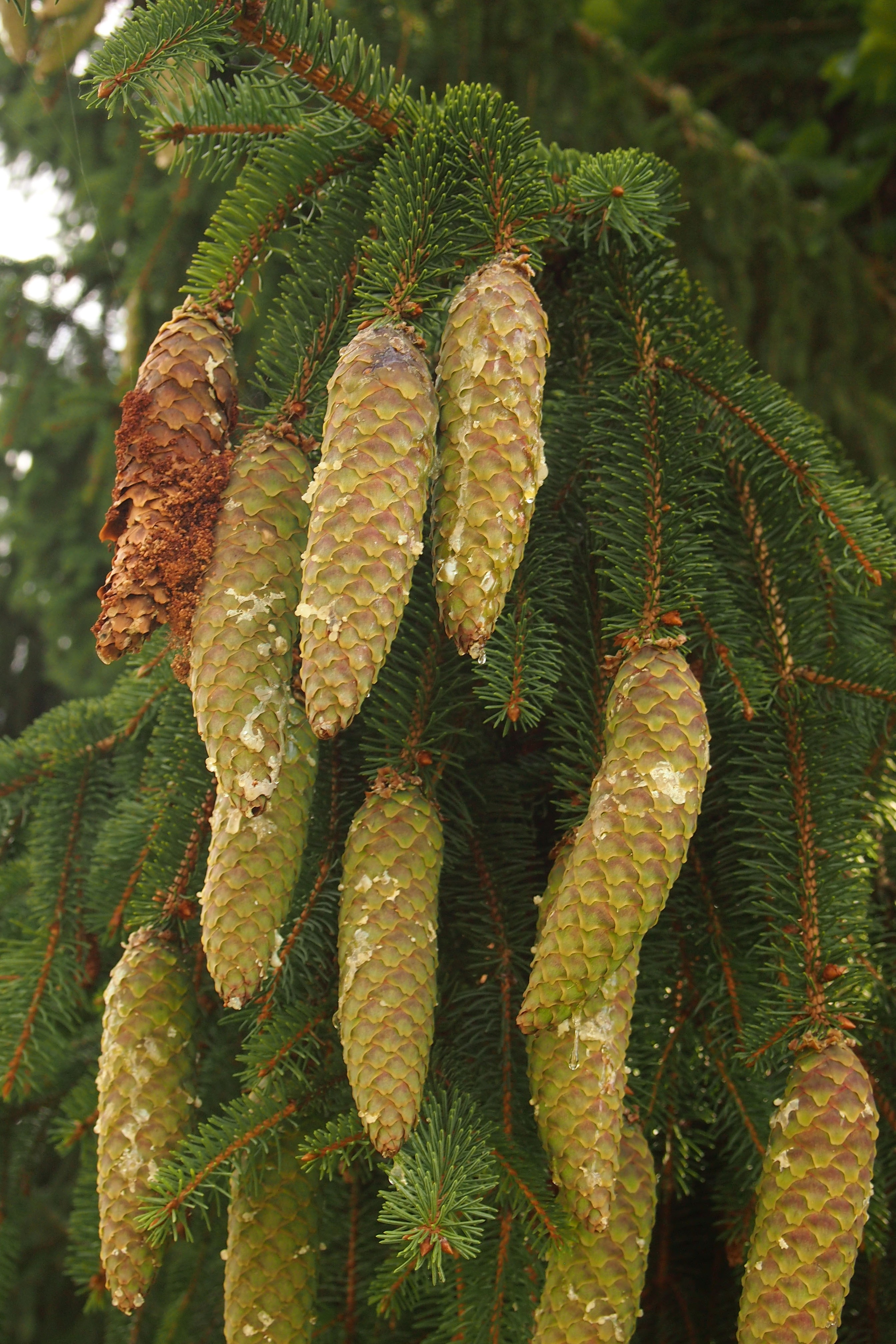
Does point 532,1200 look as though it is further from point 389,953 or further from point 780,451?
point 780,451

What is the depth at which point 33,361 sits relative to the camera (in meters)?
2.39

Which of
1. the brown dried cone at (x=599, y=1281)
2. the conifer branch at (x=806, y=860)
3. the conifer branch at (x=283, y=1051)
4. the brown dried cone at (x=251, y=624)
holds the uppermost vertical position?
the brown dried cone at (x=251, y=624)

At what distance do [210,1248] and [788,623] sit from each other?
3.36ft

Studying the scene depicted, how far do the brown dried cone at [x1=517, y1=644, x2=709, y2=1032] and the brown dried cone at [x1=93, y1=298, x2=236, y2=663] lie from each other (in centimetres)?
32

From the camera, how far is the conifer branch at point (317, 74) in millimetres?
823

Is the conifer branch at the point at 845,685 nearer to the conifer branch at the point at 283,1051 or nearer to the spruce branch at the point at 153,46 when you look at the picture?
the conifer branch at the point at 283,1051

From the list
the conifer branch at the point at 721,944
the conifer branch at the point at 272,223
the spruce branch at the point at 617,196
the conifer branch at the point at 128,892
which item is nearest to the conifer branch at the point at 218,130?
the conifer branch at the point at 272,223

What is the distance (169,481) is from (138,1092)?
47 cm

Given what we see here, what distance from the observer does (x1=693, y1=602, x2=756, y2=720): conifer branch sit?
0.85m

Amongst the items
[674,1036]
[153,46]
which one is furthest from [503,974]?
[153,46]

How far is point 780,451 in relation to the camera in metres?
0.95

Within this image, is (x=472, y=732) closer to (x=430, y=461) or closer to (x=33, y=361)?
(x=430, y=461)

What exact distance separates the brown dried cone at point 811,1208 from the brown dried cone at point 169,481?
0.56 metres

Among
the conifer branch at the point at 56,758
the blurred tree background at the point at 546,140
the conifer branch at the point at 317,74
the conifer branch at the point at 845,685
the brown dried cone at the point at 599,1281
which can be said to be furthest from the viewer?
the blurred tree background at the point at 546,140
